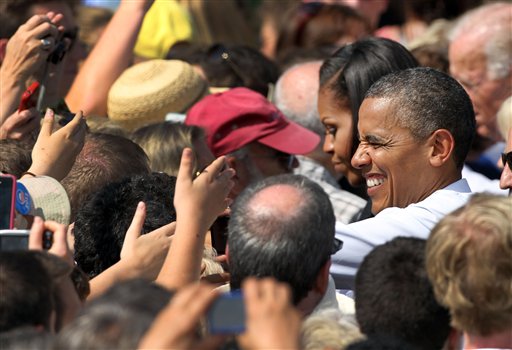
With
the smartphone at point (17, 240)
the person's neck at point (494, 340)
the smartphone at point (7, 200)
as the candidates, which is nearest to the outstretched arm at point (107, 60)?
the smartphone at point (7, 200)

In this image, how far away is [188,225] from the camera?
3.49m

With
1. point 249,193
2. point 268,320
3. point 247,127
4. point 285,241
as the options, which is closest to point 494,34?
point 247,127

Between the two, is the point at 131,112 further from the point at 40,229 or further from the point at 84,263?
the point at 40,229

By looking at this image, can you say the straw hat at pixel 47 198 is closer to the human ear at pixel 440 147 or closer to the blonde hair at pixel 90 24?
the human ear at pixel 440 147

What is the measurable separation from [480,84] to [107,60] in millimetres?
2295

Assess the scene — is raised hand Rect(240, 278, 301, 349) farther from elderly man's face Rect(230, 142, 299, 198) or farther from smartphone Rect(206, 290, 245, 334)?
elderly man's face Rect(230, 142, 299, 198)

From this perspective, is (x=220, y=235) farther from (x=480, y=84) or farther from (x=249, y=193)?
(x=480, y=84)

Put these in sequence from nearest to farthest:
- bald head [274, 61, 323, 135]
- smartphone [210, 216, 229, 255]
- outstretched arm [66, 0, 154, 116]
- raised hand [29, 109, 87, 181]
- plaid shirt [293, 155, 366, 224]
A: 1. smartphone [210, 216, 229, 255]
2. raised hand [29, 109, 87, 181]
3. plaid shirt [293, 155, 366, 224]
4. outstretched arm [66, 0, 154, 116]
5. bald head [274, 61, 323, 135]

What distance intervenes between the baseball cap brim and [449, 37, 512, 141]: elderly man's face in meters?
1.63

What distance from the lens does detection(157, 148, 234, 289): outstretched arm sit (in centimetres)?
348

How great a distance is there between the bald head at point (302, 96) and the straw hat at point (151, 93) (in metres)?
0.47

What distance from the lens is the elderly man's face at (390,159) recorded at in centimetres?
451

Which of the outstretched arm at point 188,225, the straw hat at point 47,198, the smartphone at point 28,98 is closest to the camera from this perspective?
the outstretched arm at point 188,225

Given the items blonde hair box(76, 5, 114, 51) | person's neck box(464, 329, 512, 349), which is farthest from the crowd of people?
blonde hair box(76, 5, 114, 51)
